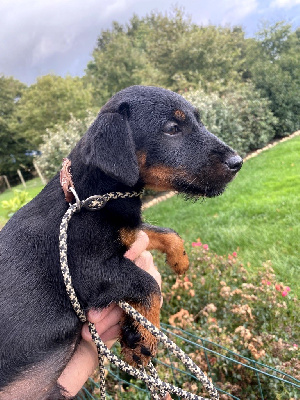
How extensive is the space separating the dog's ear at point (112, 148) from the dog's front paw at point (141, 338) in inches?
26.7

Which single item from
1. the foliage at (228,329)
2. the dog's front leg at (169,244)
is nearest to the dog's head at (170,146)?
the dog's front leg at (169,244)

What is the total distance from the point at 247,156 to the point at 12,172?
34270 millimetres

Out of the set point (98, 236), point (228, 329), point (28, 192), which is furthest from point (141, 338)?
point (28, 192)

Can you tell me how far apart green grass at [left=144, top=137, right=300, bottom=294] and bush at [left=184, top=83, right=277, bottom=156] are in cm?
216

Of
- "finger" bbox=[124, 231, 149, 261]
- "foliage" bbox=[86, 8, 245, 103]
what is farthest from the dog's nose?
"foliage" bbox=[86, 8, 245, 103]

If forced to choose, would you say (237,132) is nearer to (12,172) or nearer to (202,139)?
(202,139)

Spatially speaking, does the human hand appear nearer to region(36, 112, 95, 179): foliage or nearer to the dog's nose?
the dog's nose

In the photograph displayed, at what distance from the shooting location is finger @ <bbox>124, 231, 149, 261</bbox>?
6.00ft

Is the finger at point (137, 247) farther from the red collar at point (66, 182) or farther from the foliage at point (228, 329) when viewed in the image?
the foliage at point (228, 329)

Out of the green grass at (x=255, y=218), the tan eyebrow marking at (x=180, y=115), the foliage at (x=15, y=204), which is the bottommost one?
the green grass at (x=255, y=218)

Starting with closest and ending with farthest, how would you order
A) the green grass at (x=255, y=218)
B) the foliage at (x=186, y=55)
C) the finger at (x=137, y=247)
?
the finger at (x=137, y=247)
the green grass at (x=255, y=218)
the foliage at (x=186, y=55)

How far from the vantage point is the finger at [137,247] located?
1829 millimetres

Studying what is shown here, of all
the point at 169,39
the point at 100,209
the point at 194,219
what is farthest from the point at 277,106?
the point at 100,209

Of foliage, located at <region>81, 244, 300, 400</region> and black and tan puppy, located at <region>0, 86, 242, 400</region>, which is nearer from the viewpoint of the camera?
black and tan puppy, located at <region>0, 86, 242, 400</region>
